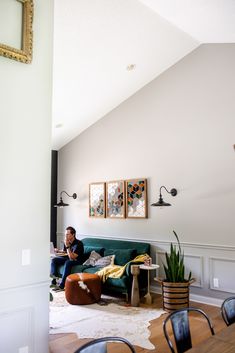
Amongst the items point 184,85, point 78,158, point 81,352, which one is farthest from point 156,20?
point 81,352

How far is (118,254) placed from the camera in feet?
18.9

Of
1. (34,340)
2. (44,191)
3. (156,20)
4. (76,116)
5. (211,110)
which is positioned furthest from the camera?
(76,116)

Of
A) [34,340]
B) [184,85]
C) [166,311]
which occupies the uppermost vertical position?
[184,85]

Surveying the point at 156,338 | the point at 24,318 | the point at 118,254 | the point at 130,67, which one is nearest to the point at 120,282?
the point at 118,254

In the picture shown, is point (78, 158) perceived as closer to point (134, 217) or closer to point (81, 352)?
point (134, 217)

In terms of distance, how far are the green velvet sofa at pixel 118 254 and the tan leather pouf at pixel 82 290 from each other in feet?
1.21

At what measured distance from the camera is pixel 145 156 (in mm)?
5938

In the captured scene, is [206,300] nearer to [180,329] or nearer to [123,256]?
[123,256]

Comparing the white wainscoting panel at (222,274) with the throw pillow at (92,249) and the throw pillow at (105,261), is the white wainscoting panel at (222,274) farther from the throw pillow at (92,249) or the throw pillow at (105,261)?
the throw pillow at (92,249)

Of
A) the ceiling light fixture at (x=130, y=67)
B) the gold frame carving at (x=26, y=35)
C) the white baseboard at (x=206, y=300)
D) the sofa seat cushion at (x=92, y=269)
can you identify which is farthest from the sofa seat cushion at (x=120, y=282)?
the gold frame carving at (x=26, y=35)

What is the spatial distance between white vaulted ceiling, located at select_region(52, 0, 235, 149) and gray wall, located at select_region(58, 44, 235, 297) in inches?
12.2

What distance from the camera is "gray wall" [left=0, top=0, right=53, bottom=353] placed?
2.51 m

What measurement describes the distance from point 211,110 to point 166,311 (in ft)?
9.86

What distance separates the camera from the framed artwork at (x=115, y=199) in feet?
20.5
